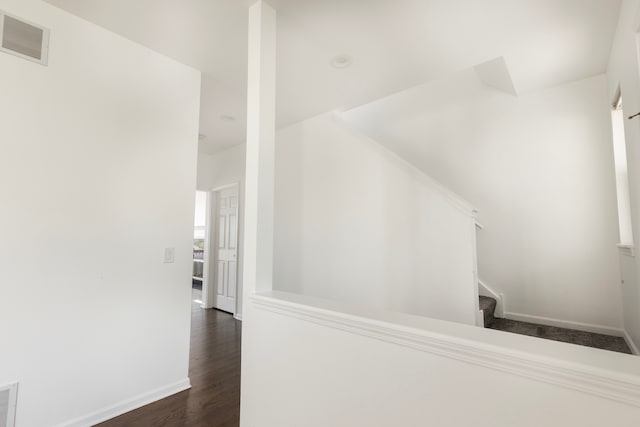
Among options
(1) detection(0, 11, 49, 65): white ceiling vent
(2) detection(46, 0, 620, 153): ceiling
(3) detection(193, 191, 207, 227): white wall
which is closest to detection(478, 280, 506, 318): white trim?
(2) detection(46, 0, 620, 153): ceiling

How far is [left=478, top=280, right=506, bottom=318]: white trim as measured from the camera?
131 inches

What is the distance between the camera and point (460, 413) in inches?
38.2

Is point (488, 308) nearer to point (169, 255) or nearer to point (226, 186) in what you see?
point (169, 255)

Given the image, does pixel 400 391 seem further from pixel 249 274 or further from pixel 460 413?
pixel 249 274

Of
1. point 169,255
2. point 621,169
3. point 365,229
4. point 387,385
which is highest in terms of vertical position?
point 621,169

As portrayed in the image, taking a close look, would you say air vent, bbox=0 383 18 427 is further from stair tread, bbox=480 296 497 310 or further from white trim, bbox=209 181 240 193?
stair tread, bbox=480 296 497 310

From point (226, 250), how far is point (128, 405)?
3.06 m

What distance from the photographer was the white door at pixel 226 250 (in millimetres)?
4809

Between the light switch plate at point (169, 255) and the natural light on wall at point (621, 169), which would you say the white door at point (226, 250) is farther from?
the natural light on wall at point (621, 169)

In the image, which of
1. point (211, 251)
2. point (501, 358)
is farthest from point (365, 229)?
point (211, 251)

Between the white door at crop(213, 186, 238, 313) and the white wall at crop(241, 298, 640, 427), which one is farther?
the white door at crop(213, 186, 238, 313)

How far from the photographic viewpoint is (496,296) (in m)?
3.39

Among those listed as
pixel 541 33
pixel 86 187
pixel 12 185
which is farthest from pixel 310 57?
pixel 12 185

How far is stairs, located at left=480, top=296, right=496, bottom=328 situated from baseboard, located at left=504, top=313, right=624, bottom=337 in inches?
9.5
